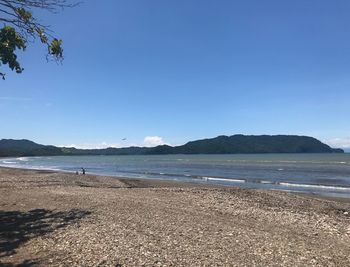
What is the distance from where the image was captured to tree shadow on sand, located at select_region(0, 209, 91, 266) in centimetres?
883

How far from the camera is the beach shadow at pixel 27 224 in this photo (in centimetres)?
878

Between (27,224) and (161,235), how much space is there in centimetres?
Answer: 351

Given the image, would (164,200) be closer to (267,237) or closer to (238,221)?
(238,221)

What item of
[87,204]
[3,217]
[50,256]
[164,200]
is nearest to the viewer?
[50,256]

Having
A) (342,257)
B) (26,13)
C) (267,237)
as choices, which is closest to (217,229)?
(267,237)

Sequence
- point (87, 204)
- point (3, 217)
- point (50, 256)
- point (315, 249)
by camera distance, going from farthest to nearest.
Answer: point (87, 204) → point (3, 217) → point (315, 249) → point (50, 256)

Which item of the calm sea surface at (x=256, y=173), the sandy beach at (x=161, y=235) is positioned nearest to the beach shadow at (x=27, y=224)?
the sandy beach at (x=161, y=235)

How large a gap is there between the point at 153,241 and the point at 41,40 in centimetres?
496

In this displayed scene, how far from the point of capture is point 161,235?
371 inches

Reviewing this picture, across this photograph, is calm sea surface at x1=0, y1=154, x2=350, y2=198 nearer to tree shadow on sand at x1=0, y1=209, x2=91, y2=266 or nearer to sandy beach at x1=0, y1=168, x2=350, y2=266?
sandy beach at x1=0, y1=168, x2=350, y2=266

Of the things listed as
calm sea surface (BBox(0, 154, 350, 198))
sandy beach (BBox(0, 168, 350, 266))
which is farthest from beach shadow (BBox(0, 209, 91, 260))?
calm sea surface (BBox(0, 154, 350, 198))

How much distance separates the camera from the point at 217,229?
33.8 feet

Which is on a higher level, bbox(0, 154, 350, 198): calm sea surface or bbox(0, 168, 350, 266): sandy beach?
bbox(0, 154, 350, 198): calm sea surface

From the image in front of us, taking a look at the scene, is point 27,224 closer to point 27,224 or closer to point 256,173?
point 27,224
